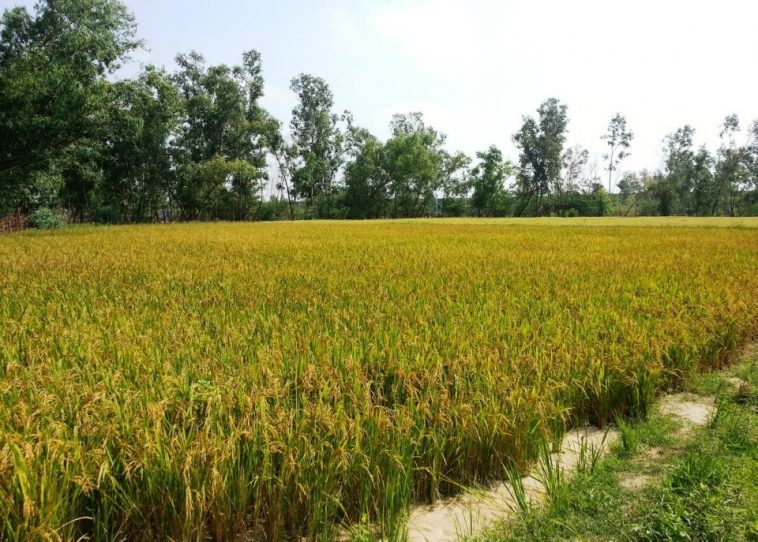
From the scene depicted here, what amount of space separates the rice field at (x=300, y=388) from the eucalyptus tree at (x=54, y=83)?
1649 centimetres

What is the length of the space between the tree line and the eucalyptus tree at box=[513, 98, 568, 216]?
0.59 feet

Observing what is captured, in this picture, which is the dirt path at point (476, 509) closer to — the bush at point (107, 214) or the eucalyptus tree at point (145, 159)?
the eucalyptus tree at point (145, 159)

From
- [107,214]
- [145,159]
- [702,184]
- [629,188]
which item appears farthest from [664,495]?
[629,188]

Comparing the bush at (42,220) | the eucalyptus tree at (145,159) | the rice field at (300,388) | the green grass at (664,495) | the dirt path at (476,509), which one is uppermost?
the eucalyptus tree at (145,159)

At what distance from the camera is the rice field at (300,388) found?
1.91 meters

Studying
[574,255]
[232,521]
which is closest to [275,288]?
[232,521]

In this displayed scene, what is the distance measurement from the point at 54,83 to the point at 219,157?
72.4ft

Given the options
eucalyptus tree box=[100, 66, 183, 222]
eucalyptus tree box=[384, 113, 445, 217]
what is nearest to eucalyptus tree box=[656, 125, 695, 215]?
eucalyptus tree box=[384, 113, 445, 217]

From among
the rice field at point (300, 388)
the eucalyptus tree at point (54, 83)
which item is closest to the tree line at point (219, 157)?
the eucalyptus tree at point (54, 83)

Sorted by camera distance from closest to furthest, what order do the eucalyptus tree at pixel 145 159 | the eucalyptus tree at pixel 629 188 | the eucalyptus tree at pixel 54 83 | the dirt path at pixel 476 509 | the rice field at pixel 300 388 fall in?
the rice field at pixel 300 388 → the dirt path at pixel 476 509 → the eucalyptus tree at pixel 54 83 → the eucalyptus tree at pixel 145 159 → the eucalyptus tree at pixel 629 188

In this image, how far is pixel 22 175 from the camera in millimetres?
21656

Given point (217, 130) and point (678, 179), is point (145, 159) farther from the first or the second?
point (678, 179)

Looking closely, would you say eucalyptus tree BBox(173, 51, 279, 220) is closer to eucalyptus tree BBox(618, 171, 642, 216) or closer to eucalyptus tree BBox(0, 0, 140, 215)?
eucalyptus tree BBox(0, 0, 140, 215)

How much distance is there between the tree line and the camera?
20078 mm
